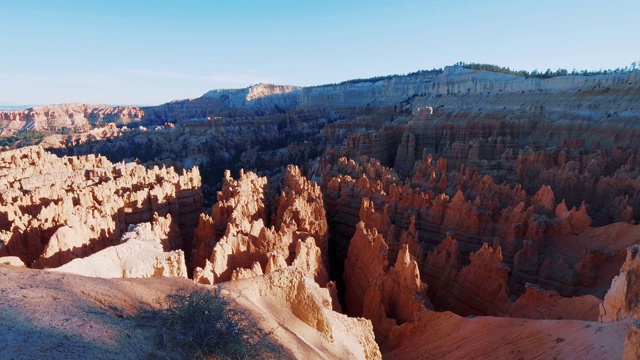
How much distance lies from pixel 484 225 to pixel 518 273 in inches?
108

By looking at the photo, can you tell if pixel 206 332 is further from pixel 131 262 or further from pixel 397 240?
pixel 397 240

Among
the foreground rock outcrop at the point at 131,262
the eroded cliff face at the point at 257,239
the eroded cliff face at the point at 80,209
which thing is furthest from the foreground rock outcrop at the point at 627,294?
the eroded cliff face at the point at 80,209

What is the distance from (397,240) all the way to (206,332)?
1071 centimetres

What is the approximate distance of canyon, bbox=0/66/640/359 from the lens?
6789 mm

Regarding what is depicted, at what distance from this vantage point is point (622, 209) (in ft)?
51.3

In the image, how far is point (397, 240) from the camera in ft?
46.2

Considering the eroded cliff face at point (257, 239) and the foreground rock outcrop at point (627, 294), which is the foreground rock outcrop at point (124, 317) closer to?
the eroded cliff face at point (257, 239)

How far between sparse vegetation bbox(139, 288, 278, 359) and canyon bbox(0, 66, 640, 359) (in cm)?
56

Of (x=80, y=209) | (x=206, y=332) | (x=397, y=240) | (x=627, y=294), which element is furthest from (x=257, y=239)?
(x=627, y=294)

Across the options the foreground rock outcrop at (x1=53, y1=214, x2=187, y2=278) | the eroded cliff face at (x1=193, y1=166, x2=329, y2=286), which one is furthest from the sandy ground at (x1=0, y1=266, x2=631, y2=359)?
the eroded cliff face at (x1=193, y1=166, x2=329, y2=286)

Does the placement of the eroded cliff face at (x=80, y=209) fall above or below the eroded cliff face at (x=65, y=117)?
below

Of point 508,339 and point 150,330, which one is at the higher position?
point 150,330

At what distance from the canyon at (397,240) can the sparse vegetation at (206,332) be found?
56 centimetres

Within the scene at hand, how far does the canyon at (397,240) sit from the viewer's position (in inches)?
267
